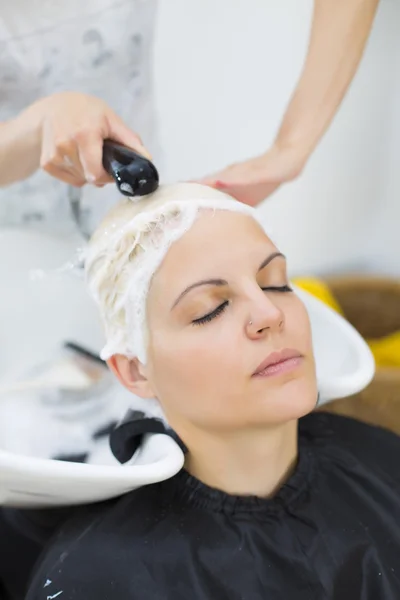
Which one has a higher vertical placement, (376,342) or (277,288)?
(277,288)

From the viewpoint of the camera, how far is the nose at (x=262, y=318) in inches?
32.8

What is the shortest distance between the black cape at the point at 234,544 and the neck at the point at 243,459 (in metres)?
0.02

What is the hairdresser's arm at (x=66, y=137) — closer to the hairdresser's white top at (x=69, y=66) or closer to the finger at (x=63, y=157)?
the finger at (x=63, y=157)

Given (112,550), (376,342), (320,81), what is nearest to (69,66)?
(320,81)

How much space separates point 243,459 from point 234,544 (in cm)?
12

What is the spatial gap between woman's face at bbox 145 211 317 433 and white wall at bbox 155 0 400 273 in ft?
1.62

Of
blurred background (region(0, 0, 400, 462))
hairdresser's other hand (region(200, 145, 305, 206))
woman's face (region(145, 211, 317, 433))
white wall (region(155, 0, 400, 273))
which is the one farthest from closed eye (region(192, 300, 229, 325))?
white wall (region(155, 0, 400, 273))

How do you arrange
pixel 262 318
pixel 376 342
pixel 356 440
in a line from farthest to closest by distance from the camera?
pixel 376 342 → pixel 356 440 → pixel 262 318

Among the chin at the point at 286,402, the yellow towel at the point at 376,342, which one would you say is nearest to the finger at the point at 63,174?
the chin at the point at 286,402

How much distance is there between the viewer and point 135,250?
0.88m

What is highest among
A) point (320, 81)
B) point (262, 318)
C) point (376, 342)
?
point (320, 81)

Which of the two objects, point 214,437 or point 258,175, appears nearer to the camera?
point 214,437

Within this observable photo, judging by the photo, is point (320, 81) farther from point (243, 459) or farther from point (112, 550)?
point (112, 550)

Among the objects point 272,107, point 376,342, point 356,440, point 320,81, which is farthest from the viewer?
point 376,342
